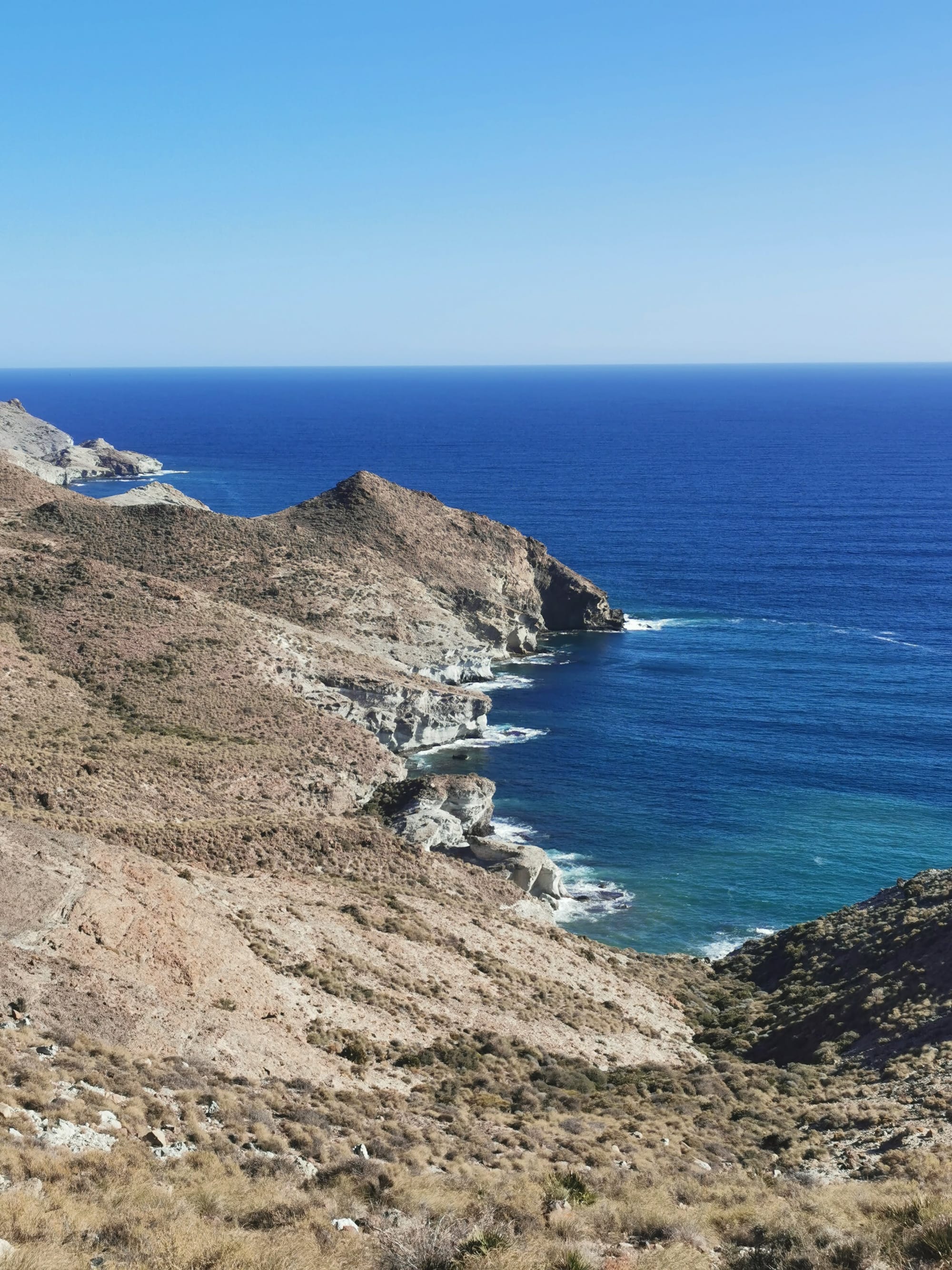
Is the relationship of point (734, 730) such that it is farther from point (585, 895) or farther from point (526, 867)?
point (526, 867)

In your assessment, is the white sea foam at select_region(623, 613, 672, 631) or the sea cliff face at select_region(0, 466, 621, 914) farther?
the white sea foam at select_region(623, 613, 672, 631)

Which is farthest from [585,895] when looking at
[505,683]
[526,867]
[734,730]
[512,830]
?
[505,683]

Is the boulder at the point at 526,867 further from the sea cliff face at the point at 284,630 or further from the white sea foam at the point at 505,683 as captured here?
the white sea foam at the point at 505,683

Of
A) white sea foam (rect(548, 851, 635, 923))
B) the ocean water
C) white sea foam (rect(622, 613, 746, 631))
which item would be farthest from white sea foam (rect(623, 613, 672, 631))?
white sea foam (rect(548, 851, 635, 923))

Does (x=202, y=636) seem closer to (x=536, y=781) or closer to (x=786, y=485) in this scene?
(x=536, y=781)

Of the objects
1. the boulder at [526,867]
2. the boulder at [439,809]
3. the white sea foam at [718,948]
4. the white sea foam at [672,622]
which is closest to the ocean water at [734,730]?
the white sea foam at [718,948]

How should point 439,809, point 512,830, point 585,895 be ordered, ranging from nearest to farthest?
point 585,895 < point 439,809 < point 512,830

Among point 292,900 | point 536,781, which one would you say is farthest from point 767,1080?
point 536,781

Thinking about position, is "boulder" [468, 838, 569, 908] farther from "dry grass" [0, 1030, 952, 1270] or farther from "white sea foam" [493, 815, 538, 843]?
"dry grass" [0, 1030, 952, 1270]
